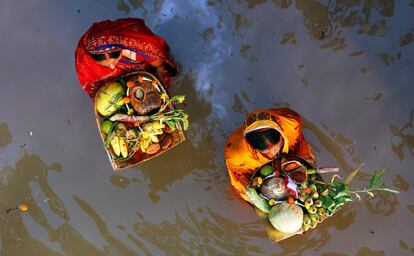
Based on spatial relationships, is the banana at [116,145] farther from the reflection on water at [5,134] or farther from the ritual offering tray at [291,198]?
the reflection on water at [5,134]

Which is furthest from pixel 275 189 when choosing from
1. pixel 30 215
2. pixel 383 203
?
pixel 30 215

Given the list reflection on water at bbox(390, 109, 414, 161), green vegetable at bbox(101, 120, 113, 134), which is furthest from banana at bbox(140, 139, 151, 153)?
reflection on water at bbox(390, 109, 414, 161)

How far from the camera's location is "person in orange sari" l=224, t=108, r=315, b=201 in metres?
2.81

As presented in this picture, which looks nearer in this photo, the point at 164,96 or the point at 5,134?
the point at 164,96

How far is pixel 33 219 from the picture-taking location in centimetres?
A: 392

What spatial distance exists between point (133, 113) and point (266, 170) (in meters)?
0.90

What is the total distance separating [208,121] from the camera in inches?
149

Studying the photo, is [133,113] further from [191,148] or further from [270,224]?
[270,224]

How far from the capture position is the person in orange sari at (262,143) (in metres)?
2.81

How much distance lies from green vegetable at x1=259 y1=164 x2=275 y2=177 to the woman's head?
0.34ft

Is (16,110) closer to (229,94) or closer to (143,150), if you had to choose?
(143,150)

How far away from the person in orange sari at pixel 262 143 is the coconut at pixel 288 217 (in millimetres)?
369

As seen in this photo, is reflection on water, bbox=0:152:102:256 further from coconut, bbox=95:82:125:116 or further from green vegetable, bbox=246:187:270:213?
green vegetable, bbox=246:187:270:213

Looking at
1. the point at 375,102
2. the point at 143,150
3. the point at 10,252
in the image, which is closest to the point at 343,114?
the point at 375,102
